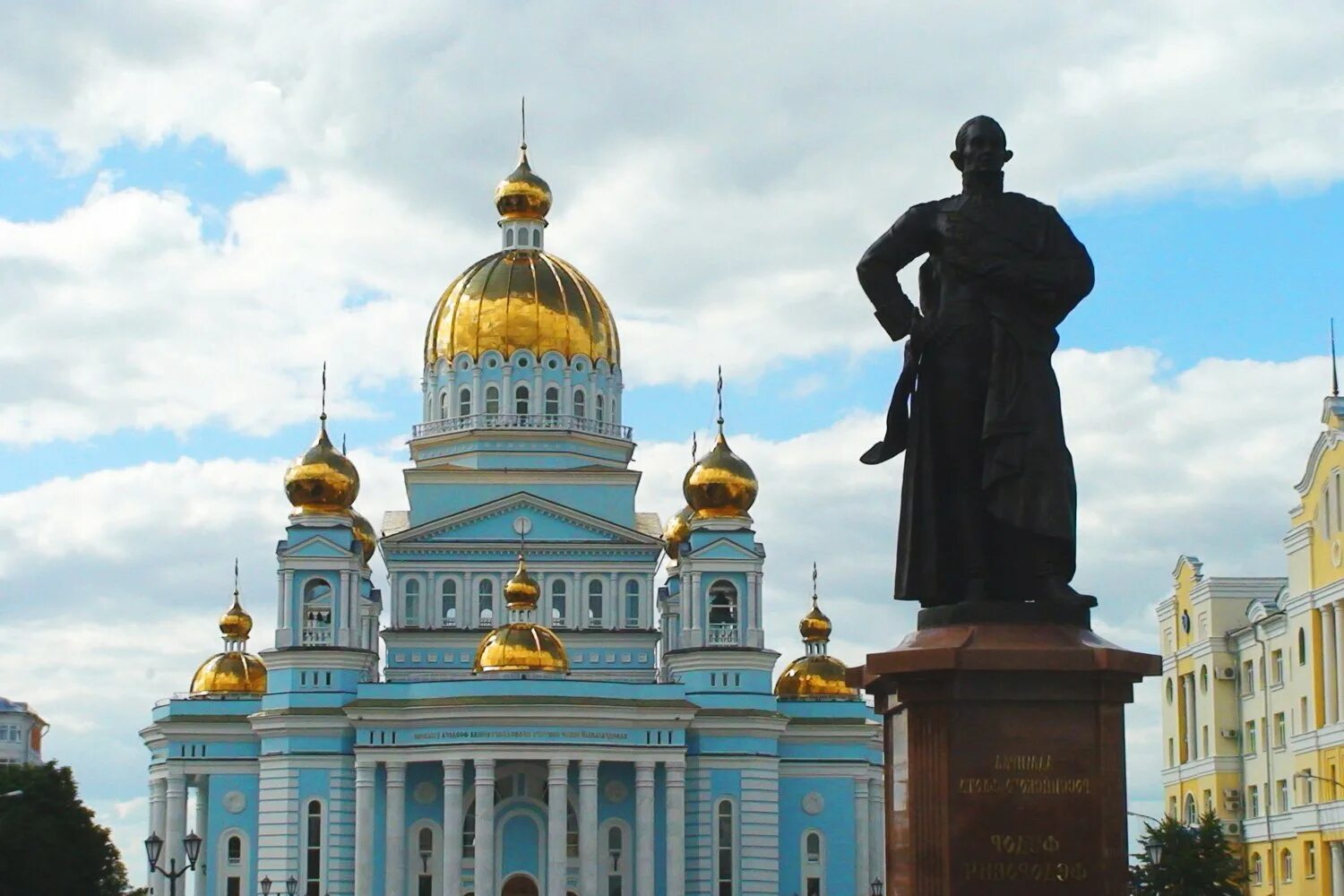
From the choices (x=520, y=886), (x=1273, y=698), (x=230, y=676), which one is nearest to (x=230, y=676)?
(x=230, y=676)

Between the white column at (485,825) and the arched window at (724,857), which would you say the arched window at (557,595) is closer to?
the arched window at (724,857)

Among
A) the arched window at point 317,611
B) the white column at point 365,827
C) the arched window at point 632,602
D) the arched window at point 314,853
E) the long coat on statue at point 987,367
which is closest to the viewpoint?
the long coat on statue at point 987,367

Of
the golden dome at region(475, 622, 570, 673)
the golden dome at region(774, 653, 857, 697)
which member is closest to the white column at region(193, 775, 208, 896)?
the golden dome at region(475, 622, 570, 673)

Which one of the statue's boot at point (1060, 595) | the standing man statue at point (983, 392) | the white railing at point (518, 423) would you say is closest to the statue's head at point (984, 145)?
the standing man statue at point (983, 392)

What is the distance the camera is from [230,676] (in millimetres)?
75438

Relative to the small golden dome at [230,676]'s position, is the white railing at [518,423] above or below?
above

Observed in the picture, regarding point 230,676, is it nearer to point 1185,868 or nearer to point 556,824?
point 556,824

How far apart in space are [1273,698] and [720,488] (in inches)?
770

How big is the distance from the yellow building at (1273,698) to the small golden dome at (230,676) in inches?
1123

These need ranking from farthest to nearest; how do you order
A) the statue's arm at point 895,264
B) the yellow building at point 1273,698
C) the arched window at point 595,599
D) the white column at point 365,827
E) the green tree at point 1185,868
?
the arched window at point 595,599
the white column at point 365,827
the yellow building at point 1273,698
the green tree at point 1185,868
the statue's arm at point 895,264

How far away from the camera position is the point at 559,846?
64.4 meters

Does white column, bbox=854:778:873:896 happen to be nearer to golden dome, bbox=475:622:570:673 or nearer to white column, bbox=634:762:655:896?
white column, bbox=634:762:655:896

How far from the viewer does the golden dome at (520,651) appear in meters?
66.0

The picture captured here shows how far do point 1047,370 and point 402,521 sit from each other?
64610mm
